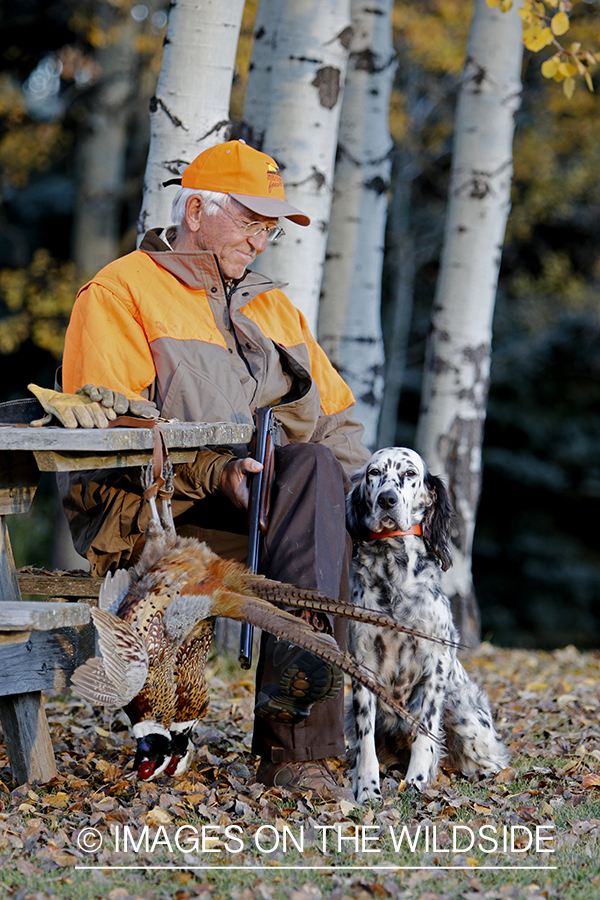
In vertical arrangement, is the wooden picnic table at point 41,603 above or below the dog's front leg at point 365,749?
above

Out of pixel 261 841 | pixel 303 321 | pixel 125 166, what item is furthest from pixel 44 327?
pixel 261 841

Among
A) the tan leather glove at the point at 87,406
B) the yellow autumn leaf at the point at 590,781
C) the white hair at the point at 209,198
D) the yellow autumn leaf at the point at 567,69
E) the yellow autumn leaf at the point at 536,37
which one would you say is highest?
the yellow autumn leaf at the point at 536,37

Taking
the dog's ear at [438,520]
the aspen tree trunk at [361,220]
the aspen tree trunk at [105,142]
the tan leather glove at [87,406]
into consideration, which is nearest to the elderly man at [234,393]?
the tan leather glove at [87,406]

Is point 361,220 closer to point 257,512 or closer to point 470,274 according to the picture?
point 470,274

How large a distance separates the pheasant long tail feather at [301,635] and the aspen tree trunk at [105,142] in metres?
8.90

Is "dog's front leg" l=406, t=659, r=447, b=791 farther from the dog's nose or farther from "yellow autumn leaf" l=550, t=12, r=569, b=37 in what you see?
"yellow autumn leaf" l=550, t=12, r=569, b=37

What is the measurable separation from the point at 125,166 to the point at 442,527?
1071 cm

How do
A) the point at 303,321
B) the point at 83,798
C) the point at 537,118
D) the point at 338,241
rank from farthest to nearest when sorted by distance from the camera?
the point at 537,118 < the point at 338,241 < the point at 303,321 < the point at 83,798

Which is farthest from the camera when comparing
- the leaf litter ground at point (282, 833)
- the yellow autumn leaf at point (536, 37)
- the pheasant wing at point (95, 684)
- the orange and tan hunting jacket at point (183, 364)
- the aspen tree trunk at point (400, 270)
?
the aspen tree trunk at point (400, 270)

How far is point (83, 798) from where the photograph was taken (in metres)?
3.06

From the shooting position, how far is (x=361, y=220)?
6.35m

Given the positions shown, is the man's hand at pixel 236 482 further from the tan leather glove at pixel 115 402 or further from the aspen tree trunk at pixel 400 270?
the aspen tree trunk at pixel 400 270

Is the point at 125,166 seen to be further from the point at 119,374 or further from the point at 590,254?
the point at 119,374

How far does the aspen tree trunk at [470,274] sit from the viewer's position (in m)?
6.63
